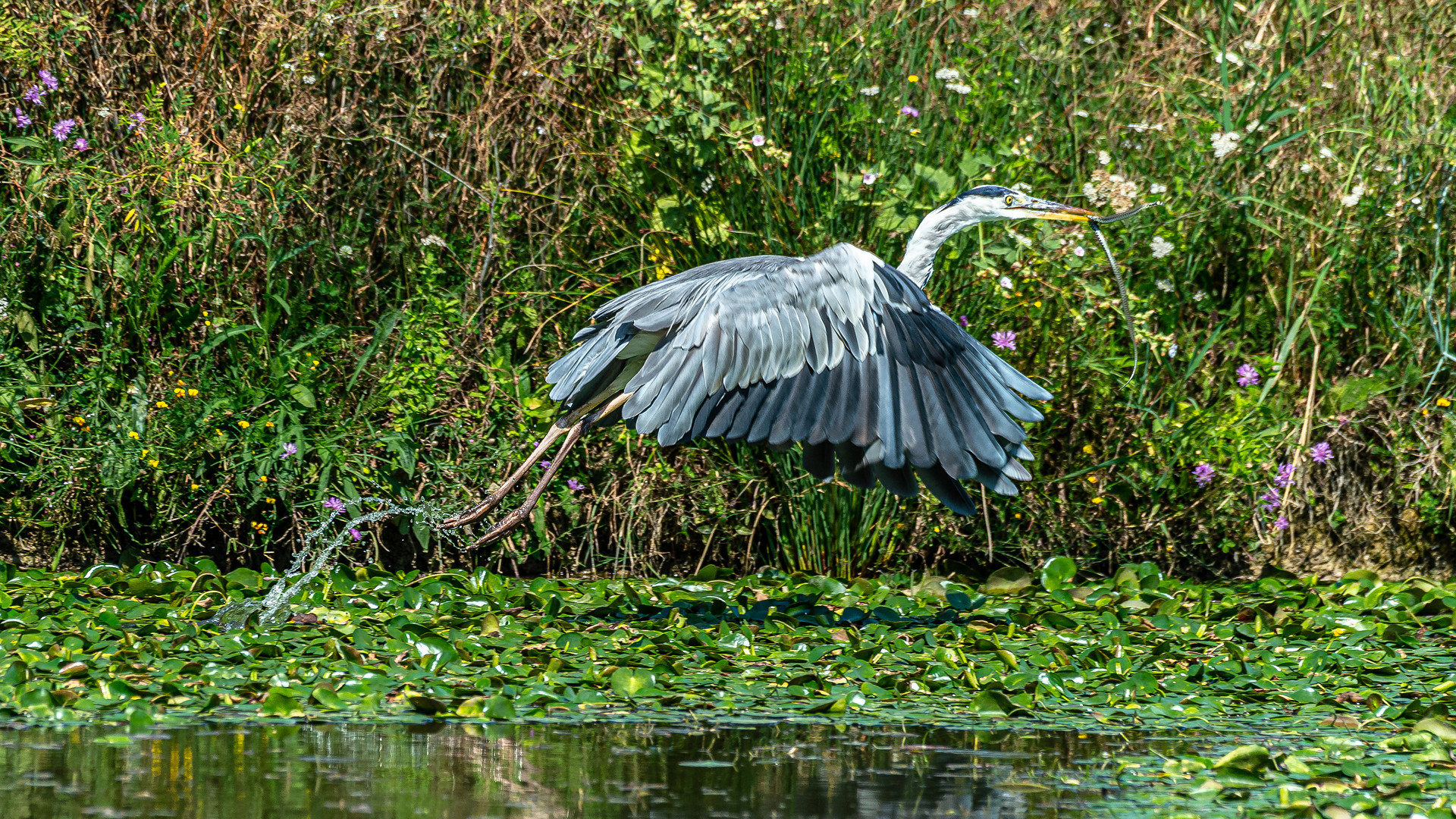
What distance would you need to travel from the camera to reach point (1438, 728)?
360cm

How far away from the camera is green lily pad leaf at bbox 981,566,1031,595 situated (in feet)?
18.5

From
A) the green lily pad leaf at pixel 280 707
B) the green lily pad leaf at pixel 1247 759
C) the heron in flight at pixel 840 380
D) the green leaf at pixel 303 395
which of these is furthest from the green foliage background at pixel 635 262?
the green lily pad leaf at pixel 1247 759

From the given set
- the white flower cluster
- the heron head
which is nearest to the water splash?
the heron head

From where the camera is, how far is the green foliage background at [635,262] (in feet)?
19.0

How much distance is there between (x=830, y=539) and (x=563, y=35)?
2574 millimetres

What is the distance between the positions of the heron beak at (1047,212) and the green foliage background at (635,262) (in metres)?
0.33

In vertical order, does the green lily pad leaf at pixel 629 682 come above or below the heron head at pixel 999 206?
below

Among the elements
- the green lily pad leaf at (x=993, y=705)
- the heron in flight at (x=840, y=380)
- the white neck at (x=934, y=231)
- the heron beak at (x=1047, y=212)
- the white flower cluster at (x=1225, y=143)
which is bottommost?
the green lily pad leaf at (x=993, y=705)

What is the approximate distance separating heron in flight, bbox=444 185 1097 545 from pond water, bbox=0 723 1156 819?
1.12m

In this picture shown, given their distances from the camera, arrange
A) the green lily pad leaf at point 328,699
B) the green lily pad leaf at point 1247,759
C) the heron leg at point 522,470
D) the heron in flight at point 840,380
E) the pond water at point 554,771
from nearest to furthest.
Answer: the pond water at point 554,771 < the green lily pad leaf at point 1247,759 < the green lily pad leaf at point 328,699 < the heron in flight at point 840,380 < the heron leg at point 522,470

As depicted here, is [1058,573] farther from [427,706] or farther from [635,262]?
[427,706]

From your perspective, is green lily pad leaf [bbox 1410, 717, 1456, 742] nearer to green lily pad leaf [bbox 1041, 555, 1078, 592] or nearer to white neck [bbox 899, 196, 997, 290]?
green lily pad leaf [bbox 1041, 555, 1078, 592]

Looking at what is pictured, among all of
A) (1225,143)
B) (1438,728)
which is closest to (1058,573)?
(1225,143)

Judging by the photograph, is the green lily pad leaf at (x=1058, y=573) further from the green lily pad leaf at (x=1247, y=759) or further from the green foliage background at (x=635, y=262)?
the green lily pad leaf at (x=1247, y=759)
